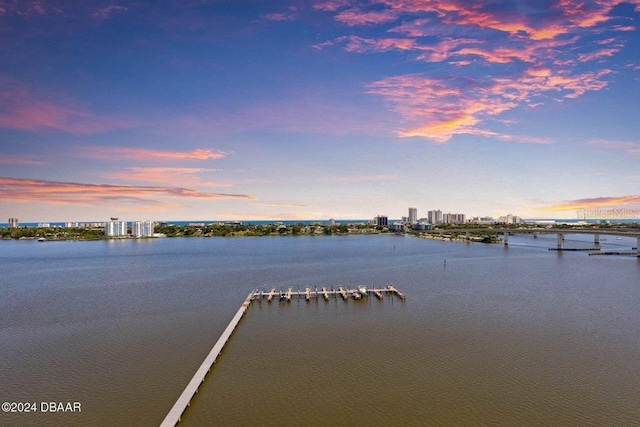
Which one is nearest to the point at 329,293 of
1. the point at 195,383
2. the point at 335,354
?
the point at 335,354

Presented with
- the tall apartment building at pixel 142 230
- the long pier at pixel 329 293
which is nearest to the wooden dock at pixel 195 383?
the long pier at pixel 329 293

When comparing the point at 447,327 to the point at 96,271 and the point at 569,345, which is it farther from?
the point at 96,271

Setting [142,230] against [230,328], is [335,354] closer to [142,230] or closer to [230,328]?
[230,328]

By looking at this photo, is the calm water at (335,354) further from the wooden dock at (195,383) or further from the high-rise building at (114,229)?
the high-rise building at (114,229)

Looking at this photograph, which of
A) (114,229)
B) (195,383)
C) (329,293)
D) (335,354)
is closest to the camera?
(195,383)

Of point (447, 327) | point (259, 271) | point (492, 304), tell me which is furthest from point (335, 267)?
point (447, 327)

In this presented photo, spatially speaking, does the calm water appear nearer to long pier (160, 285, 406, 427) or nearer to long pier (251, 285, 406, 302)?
long pier (160, 285, 406, 427)
